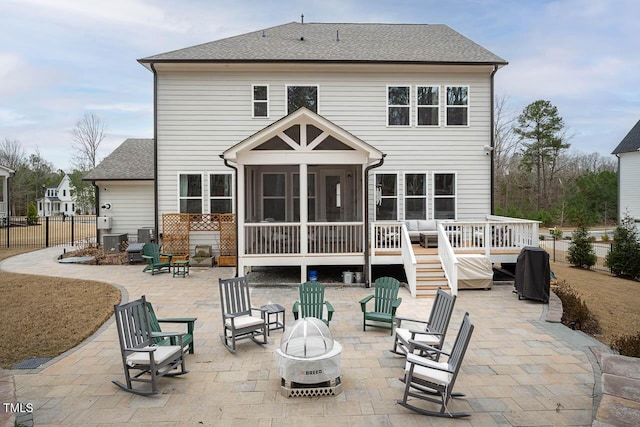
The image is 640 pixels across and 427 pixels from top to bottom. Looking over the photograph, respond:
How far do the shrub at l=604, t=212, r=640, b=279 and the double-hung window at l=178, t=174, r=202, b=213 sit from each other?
17.4 m

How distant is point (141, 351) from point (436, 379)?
350 cm

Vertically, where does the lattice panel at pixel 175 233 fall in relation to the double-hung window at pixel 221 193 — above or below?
below

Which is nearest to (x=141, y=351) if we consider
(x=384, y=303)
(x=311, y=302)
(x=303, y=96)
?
(x=311, y=302)

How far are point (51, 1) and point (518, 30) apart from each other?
20.7m

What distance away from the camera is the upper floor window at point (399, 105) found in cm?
1448

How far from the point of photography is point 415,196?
14.5m

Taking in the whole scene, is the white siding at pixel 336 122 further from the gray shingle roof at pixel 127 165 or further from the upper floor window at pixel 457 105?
the gray shingle roof at pixel 127 165

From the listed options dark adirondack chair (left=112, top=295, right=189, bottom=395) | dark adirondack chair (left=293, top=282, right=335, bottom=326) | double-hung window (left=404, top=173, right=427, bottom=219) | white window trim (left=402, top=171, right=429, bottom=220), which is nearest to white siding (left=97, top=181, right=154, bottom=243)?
white window trim (left=402, top=171, right=429, bottom=220)

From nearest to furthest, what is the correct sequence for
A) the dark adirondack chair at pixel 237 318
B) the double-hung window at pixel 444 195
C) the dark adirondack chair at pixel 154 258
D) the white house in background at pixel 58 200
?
the dark adirondack chair at pixel 237 318 < the dark adirondack chair at pixel 154 258 < the double-hung window at pixel 444 195 < the white house in background at pixel 58 200

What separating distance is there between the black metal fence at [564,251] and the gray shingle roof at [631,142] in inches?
243

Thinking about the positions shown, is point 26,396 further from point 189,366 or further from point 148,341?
point 189,366

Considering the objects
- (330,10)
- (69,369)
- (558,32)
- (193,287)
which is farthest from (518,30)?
(69,369)

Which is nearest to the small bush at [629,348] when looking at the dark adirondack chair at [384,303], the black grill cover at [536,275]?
the black grill cover at [536,275]

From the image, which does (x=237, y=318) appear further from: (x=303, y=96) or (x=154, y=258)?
(x=303, y=96)
